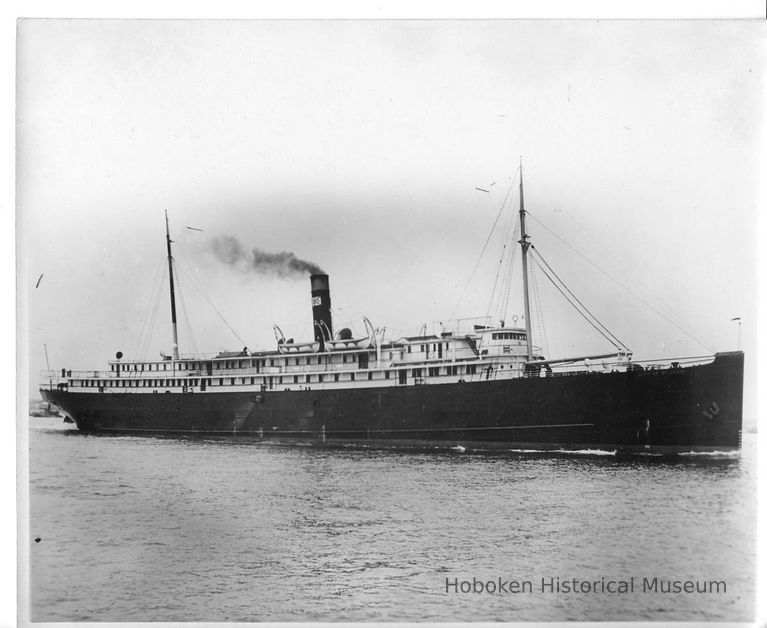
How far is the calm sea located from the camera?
1085cm

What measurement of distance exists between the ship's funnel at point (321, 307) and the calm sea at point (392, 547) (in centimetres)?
497

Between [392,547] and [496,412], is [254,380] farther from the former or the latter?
[392,547]

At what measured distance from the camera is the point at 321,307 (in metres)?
19.6

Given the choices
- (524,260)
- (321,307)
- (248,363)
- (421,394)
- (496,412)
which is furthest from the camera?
(248,363)

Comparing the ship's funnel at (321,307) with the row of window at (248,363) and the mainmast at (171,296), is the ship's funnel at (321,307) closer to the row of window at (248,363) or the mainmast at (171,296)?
the row of window at (248,363)

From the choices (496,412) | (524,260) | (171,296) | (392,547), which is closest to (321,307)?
(171,296)

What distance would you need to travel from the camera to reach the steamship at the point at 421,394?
1662 centimetres

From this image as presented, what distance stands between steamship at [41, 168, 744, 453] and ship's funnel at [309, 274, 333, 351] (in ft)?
0.16

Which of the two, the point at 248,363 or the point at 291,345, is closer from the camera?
the point at 291,345

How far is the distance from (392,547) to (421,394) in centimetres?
853

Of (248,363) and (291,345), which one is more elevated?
(291,345)

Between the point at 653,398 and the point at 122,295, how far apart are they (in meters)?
12.4

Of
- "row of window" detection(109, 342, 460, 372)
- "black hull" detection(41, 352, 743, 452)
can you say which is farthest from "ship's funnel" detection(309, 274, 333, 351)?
"black hull" detection(41, 352, 743, 452)

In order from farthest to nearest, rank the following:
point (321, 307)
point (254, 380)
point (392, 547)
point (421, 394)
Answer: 1. point (254, 380)
2. point (421, 394)
3. point (321, 307)
4. point (392, 547)
